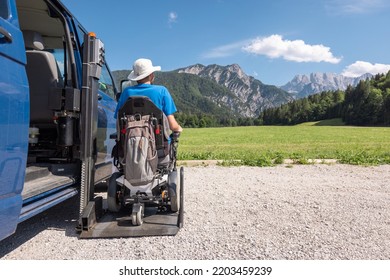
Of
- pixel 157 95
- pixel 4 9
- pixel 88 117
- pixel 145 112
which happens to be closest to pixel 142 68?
pixel 157 95

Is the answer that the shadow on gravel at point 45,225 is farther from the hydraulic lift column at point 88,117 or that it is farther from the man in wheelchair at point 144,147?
the man in wheelchair at point 144,147

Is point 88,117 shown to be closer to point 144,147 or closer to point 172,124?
point 144,147

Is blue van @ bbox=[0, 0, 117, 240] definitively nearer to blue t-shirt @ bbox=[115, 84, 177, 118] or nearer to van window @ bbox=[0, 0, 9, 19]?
van window @ bbox=[0, 0, 9, 19]

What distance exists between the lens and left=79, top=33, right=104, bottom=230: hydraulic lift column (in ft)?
12.9

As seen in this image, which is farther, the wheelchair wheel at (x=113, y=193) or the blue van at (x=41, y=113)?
the wheelchair wheel at (x=113, y=193)

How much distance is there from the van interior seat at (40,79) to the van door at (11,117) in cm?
170

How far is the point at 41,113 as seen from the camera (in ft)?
14.8

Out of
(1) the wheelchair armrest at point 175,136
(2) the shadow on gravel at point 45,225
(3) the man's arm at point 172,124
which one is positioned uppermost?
(3) the man's arm at point 172,124

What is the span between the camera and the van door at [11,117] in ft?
8.08

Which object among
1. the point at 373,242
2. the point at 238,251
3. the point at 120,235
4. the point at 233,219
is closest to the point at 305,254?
the point at 238,251

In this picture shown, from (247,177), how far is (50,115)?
476 cm

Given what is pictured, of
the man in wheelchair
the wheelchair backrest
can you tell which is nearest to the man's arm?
the man in wheelchair

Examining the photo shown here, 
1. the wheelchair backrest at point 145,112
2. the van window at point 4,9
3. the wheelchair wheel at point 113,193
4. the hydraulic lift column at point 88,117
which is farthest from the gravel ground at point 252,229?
the van window at point 4,9

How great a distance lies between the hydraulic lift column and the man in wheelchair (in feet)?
1.02
